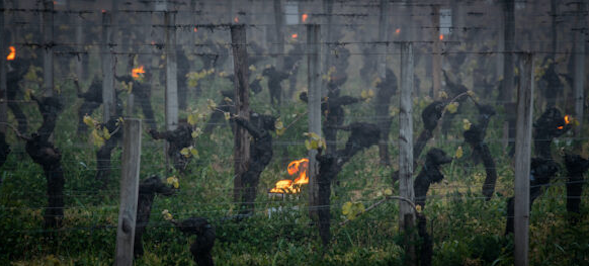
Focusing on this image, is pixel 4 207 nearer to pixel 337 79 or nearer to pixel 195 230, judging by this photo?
pixel 195 230

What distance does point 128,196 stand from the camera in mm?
4859

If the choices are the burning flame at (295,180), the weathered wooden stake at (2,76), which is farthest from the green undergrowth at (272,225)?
the weathered wooden stake at (2,76)

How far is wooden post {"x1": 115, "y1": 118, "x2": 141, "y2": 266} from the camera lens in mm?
4836

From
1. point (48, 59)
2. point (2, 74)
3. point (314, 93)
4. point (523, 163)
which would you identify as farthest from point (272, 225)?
point (48, 59)

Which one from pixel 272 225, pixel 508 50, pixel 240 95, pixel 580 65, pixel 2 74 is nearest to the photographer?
pixel 272 225

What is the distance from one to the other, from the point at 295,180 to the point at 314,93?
2339 millimetres

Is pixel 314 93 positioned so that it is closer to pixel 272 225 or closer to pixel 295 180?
pixel 272 225

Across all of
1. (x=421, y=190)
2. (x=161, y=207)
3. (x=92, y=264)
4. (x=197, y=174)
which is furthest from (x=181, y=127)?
(x=421, y=190)

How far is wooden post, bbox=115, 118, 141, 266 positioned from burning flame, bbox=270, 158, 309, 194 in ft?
10.6

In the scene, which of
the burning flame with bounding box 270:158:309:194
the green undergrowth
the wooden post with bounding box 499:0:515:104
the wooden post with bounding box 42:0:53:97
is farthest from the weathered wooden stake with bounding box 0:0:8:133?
the wooden post with bounding box 499:0:515:104

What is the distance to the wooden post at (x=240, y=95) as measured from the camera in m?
7.73

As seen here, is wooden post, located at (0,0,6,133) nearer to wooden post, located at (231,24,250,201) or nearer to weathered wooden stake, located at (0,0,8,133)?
weathered wooden stake, located at (0,0,8,133)

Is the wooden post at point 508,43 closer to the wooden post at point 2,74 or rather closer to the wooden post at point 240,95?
the wooden post at point 240,95

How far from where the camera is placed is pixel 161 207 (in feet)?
23.8
